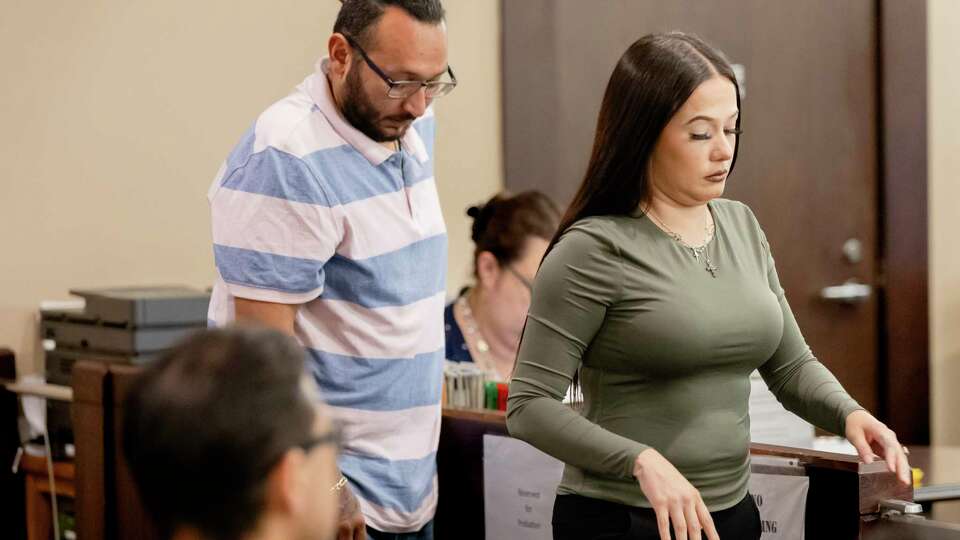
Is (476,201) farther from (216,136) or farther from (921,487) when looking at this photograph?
(921,487)

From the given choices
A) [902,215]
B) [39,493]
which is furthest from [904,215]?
[39,493]

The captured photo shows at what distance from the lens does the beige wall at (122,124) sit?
3.01 m

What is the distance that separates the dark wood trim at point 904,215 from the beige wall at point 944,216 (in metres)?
0.09

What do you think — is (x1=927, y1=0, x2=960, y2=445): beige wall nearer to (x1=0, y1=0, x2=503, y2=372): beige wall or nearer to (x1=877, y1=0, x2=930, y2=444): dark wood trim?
(x1=877, y1=0, x2=930, y2=444): dark wood trim

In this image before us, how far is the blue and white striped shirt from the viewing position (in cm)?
180

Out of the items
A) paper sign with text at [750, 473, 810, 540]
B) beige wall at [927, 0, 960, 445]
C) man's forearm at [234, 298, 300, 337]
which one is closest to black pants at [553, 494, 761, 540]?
paper sign with text at [750, 473, 810, 540]

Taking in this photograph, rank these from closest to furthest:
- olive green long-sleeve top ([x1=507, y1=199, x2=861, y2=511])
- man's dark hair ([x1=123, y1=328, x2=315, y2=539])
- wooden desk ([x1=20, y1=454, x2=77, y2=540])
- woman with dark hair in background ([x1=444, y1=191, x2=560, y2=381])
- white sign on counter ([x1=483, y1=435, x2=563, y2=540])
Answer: man's dark hair ([x1=123, y1=328, x2=315, y2=539]), olive green long-sleeve top ([x1=507, y1=199, x2=861, y2=511]), white sign on counter ([x1=483, y1=435, x2=563, y2=540]), wooden desk ([x1=20, y1=454, x2=77, y2=540]), woman with dark hair in background ([x1=444, y1=191, x2=560, y2=381])

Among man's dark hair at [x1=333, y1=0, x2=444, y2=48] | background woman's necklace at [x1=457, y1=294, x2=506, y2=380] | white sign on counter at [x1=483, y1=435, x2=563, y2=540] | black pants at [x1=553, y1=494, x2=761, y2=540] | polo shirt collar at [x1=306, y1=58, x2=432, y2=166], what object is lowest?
white sign on counter at [x1=483, y1=435, x2=563, y2=540]

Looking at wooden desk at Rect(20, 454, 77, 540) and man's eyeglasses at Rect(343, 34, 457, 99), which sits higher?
man's eyeglasses at Rect(343, 34, 457, 99)

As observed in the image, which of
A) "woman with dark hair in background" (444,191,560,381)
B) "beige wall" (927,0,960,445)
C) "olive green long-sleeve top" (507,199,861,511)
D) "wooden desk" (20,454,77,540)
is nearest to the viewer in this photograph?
"olive green long-sleeve top" (507,199,861,511)

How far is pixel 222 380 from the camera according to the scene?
42.6 inches

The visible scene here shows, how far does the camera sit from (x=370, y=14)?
6.26ft

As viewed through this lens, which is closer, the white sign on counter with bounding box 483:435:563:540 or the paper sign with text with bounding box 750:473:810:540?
the paper sign with text with bounding box 750:473:810:540

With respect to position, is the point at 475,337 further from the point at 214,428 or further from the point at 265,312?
the point at 214,428
